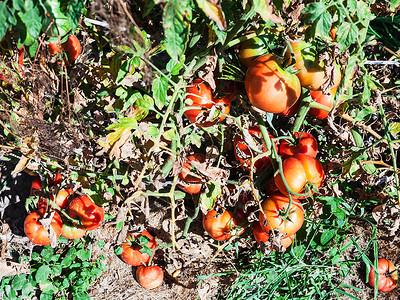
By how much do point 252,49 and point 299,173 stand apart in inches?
A: 19.1

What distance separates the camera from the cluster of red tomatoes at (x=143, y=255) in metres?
1.72

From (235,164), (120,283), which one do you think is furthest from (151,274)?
(235,164)

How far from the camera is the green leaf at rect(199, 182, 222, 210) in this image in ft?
4.43

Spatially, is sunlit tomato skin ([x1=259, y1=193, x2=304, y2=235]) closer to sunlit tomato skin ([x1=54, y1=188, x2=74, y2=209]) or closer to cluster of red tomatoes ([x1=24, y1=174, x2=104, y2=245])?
cluster of red tomatoes ([x1=24, y1=174, x2=104, y2=245])

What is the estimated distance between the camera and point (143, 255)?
5.72ft

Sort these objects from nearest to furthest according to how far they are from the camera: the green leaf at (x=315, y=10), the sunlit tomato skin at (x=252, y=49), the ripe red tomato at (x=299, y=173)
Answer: the green leaf at (x=315, y=10) → the sunlit tomato skin at (x=252, y=49) → the ripe red tomato at (x=299, y=173)

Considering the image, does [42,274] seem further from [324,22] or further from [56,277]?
[324,22]

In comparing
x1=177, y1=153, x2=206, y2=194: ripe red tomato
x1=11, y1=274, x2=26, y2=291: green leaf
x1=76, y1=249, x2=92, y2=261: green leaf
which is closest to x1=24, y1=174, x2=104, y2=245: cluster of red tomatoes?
x1=76, y1=249, x2=92, y2=261: green leaf

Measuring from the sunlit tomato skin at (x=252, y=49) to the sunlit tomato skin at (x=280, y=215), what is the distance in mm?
554

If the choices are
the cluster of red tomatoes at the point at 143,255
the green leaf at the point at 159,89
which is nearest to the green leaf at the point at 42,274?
the cluster of red tomatoes at the point at 143,255

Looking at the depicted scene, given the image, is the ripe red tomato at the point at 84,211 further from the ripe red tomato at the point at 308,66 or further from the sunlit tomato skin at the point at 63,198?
the ripe red tomato at the point at 308,66

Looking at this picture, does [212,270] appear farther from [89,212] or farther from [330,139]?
[330,139]

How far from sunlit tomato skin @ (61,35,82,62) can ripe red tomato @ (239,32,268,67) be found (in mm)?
645

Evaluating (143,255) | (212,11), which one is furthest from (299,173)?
(143,255)
